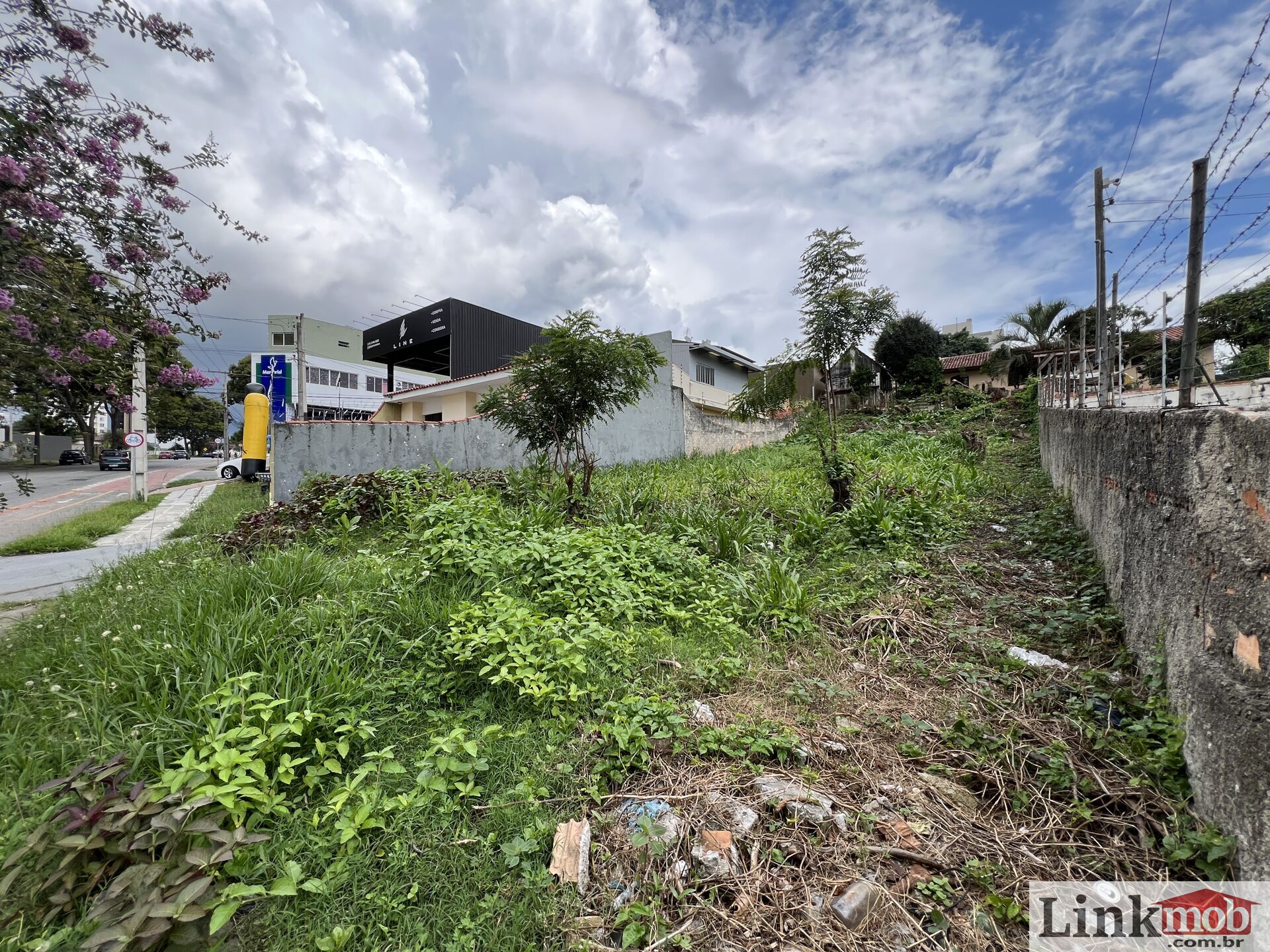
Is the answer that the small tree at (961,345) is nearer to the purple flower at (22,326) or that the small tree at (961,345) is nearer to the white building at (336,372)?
the white building at (336,372)

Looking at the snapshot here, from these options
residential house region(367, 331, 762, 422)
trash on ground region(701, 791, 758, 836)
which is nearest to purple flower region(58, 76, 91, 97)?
trash on ground region(701, 791, 758, 836)

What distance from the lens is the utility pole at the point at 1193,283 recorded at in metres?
2.45

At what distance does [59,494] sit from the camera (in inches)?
589

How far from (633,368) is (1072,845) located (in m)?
5.52

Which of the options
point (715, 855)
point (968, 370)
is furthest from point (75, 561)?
point (968, 370)

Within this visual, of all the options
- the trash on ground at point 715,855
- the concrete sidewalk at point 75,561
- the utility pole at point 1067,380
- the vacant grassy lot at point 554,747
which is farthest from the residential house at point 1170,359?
the concrete sidewalk at point 75,561

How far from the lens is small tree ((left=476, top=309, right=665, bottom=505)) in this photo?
20.4 feet

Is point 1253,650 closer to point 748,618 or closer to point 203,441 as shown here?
point 748,618

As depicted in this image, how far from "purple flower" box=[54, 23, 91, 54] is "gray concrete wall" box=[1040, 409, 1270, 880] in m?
5.04

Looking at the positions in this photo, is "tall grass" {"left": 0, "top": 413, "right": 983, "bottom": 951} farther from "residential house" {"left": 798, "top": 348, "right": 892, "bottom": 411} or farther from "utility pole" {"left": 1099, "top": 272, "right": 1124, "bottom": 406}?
"residential house" {"left": 798, "top": 348, "right": 892, "bottom": 411}

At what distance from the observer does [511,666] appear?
2.58 metres

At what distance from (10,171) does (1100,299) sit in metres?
7.37

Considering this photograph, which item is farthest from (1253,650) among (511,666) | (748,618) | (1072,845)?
(511,666)

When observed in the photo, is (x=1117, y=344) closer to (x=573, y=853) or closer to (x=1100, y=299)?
(x=1100, y=299)
